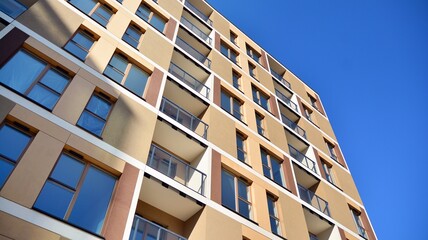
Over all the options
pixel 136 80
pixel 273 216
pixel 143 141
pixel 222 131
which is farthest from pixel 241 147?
pixel 143 141

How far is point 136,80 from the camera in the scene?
50.1 feet

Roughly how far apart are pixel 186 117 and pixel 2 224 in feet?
33.2

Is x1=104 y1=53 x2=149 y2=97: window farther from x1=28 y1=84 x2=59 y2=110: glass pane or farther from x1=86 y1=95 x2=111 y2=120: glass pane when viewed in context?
x1=28 y1=84 x2=59 y2=110: glass pane

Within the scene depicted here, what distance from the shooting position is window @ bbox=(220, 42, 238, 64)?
2466 cm

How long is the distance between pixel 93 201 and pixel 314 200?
13056 mm

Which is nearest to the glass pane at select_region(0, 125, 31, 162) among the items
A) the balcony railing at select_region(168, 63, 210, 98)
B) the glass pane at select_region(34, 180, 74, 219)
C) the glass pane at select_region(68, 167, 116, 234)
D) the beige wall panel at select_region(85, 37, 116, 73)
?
the glass pane at select_region(34, 180, 74, 219)

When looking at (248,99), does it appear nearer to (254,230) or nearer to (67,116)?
(254,230)

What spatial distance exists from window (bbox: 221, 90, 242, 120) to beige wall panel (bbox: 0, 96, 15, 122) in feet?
35.9

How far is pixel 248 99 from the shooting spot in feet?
70.1

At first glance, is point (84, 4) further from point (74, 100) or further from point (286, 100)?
point (286, 100)

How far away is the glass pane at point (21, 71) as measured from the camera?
35.4ft

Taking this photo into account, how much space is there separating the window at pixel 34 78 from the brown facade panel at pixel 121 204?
3.41 metres

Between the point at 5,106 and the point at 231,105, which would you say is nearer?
the point at 5,106

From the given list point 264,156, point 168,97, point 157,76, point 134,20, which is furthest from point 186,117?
point 134,20
